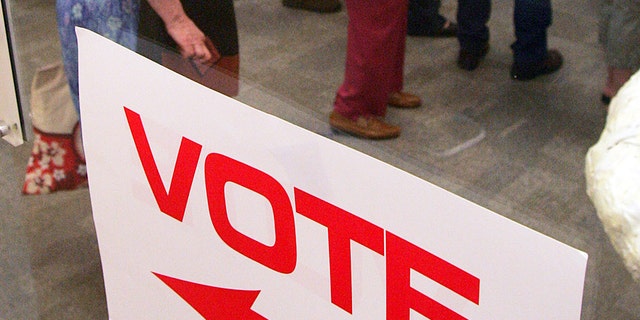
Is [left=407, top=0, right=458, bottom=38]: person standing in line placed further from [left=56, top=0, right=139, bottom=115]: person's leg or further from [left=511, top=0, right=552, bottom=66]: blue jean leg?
[left=56, top=0, right=139, bottom=115]: person's leg

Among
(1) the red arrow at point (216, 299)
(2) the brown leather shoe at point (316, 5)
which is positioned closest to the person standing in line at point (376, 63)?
(2) the brown leather shoe at point (316, 5)

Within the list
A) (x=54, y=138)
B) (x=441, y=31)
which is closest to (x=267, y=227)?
(x=54, y=138)

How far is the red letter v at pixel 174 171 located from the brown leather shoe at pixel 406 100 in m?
1.01

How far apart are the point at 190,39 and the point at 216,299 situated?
39cm

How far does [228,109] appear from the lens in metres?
0.77

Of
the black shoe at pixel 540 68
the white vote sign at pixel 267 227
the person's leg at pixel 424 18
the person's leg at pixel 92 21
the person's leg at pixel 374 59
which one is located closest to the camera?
the white vote sign at pixel 267 227

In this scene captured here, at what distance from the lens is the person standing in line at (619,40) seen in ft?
4.22

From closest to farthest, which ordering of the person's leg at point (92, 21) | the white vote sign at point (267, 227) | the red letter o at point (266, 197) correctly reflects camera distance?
the white vote sign at point (267, 227)
the red letter o at point (266, 197)
the person's leg at point (92, 21)

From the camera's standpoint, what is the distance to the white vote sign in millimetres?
609

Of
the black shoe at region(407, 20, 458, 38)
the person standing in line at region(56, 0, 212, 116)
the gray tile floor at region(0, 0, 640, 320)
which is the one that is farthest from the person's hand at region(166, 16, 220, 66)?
the black shoe at region(407, 20, 458, 38)

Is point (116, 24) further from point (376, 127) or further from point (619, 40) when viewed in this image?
point (619, 40)

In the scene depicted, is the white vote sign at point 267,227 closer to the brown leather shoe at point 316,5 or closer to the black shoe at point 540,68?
the brown leather shoe at point 316,5

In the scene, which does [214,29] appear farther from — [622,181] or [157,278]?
[622,181]

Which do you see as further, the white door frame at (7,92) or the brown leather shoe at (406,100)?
the brown leather shoe at (406,100)
